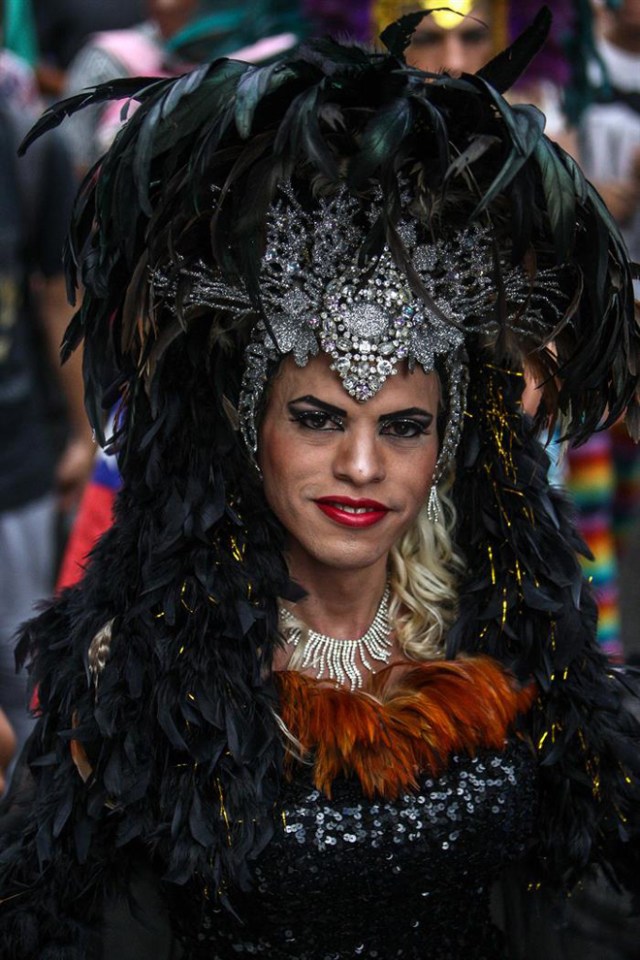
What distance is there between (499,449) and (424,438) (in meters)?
0.17

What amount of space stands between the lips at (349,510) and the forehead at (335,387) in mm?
131

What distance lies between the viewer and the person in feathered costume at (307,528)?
2053 millimetres

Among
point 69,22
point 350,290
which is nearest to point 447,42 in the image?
point 350,290

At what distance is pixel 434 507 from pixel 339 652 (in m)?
0.28

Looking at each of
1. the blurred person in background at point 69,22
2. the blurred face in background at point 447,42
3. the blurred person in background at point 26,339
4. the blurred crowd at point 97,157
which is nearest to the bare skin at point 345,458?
the blurred crowd at point 97,157

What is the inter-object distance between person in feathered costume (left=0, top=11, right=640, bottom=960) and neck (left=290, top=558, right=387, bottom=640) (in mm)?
11

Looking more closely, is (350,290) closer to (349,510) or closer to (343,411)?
(343,411)

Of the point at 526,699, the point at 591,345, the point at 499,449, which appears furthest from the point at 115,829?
the point at 591,345

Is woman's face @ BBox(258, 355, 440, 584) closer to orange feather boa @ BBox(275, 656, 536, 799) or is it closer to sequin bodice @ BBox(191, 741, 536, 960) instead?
orange feather boa @ BBox(275, 656, 536, 799)

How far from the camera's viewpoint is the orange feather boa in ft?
7.27

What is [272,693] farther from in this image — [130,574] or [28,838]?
[28,838]

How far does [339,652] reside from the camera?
2412mm

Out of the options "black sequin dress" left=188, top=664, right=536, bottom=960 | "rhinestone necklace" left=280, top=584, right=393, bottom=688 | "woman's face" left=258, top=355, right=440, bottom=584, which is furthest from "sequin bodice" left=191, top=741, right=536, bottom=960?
"woman's face" left=258, top=355, right=440, bottom=584

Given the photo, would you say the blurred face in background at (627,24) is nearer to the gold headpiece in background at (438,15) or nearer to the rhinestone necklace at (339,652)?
the gold headpiece in background at (438,15)
